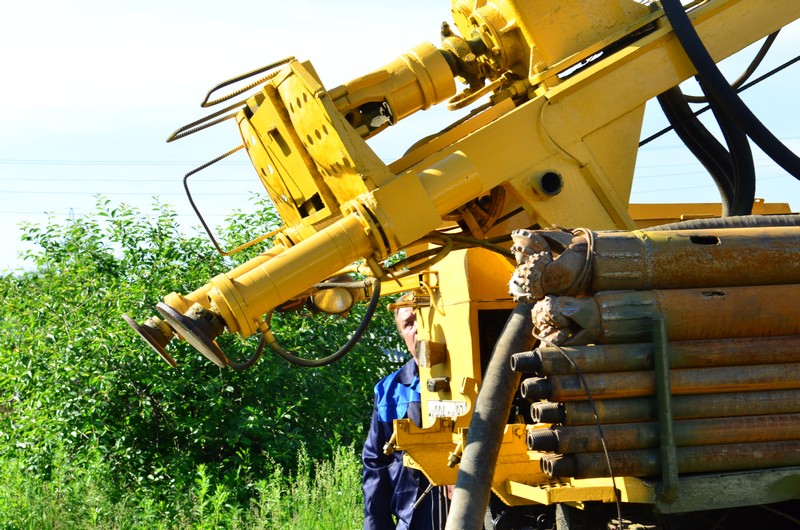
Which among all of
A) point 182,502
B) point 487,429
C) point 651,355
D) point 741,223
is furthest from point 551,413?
point 182,502

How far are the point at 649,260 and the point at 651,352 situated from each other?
0.35 m

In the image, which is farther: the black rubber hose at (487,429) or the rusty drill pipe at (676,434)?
the black rubber hose at (487,429)

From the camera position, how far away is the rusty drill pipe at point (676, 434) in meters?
3.81

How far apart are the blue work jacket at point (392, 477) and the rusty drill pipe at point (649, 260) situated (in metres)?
3.77

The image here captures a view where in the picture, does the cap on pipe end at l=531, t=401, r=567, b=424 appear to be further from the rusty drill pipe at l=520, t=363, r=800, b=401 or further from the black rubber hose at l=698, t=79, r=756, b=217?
the black rubber hose at l=698, t=79, r=756, b=217

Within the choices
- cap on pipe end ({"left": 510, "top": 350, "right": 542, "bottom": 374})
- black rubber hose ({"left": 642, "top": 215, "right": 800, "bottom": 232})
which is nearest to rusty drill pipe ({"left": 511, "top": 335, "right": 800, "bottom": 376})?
cap on pipe end ({"left": 510, "top": 350, "right": 542, "bottom": 374})

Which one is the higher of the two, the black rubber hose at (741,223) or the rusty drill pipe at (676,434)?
the black rubber hose at (741,223)

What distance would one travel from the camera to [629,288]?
13.1 feet

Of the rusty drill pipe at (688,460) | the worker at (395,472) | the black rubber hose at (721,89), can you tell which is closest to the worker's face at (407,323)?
the worker at (395,472)

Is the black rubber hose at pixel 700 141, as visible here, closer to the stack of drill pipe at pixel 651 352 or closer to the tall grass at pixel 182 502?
the stack of drill pipe at pixel 651 352

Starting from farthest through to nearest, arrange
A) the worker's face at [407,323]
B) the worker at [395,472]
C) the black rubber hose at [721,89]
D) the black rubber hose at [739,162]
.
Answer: the worker's face at [407,323] → the worker at [395,472] → the black rubber hose at [739,162] → the black rubber hose at [721,89]

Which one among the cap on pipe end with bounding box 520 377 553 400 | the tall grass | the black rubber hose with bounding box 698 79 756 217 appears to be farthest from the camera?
the tall grass

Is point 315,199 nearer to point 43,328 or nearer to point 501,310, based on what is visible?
point 501,310

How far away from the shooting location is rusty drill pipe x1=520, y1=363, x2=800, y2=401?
149 inches
